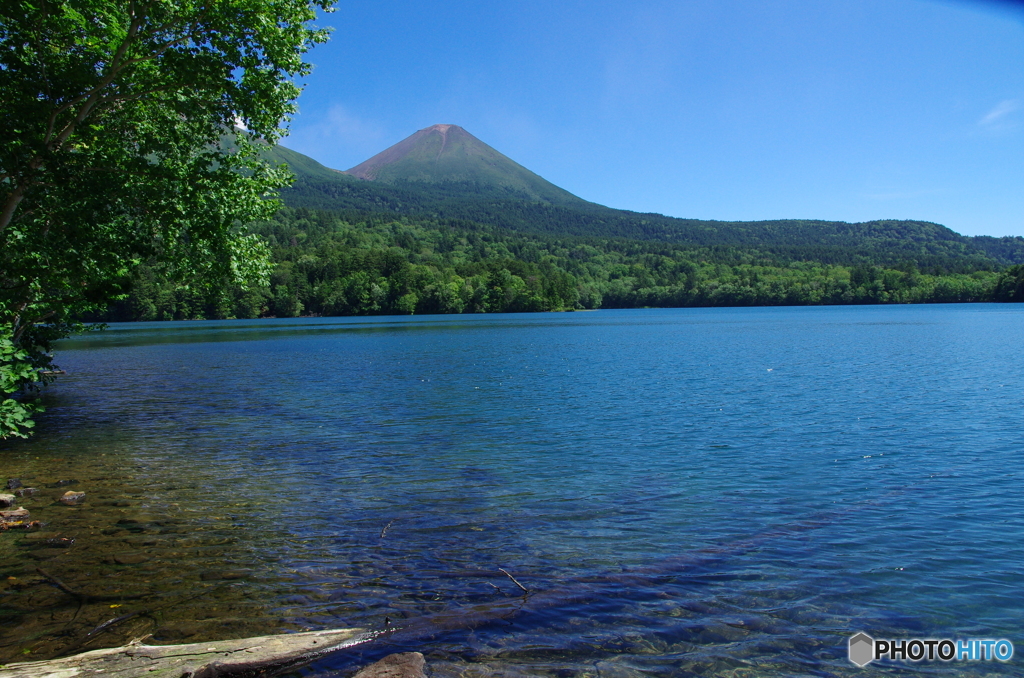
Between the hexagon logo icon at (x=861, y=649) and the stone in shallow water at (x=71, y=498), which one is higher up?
the hexagon logo icon at (x=861, y=649)

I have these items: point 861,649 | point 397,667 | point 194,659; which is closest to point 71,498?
point 194,659

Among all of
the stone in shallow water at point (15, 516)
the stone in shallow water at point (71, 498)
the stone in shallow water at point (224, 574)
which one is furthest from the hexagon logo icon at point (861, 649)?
the stone in shallow water at point (71, 498)

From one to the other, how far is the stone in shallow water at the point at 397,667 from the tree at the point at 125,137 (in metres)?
12.4

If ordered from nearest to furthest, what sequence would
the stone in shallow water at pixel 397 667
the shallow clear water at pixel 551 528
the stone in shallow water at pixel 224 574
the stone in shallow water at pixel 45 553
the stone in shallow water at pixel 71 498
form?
the stone in shallow water at pixel 397 667, the shallow clear water at pixel 551 528, the stone in shallow water at pixel 224 574, the stone in shallow water at pixel 45 553, the stone in shallow water at pixel 71 498

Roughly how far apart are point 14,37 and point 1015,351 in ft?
183

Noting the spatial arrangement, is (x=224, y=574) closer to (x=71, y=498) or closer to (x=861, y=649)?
(x=71, y=498)

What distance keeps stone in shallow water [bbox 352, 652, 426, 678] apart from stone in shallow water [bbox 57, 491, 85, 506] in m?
Result: 10.1

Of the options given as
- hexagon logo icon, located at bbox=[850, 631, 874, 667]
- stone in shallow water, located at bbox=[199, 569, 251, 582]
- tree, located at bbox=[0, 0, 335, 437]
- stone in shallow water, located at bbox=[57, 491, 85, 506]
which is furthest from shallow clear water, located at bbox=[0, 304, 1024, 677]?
tree, located at bbox=[0, 0, 335, 437]

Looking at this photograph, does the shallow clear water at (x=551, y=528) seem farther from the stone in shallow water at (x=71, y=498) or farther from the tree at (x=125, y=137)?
the tree at (x=125, y=137)

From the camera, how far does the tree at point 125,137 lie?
13.6m

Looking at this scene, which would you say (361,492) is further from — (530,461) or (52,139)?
(52,139)

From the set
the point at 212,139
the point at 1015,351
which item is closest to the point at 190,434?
the point at 212,139

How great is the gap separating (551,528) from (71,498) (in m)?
10.1

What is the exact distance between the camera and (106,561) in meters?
9.71
